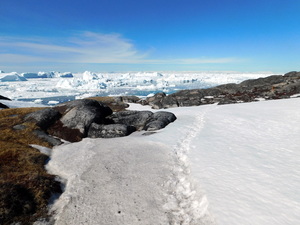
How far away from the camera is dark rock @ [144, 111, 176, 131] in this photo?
24.2m

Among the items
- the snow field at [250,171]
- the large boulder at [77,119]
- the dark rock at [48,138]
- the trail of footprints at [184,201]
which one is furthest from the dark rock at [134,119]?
the trail of footprints at [184,201]

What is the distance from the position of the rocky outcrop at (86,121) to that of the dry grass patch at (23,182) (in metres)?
3.42

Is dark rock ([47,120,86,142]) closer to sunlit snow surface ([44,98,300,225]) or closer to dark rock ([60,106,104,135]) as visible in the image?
dark rock ([60,106,104,135])

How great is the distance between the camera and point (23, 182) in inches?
423

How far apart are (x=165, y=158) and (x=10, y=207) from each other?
10344mm

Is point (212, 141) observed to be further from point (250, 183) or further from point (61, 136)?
point (61, 136)

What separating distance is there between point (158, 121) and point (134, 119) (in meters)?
4.22

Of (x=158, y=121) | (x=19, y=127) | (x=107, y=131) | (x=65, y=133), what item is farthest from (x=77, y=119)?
(x=158, y=121)

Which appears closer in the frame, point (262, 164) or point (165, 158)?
point (262, 164)

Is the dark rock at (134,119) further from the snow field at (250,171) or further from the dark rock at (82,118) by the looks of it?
the snow field at (250,171)

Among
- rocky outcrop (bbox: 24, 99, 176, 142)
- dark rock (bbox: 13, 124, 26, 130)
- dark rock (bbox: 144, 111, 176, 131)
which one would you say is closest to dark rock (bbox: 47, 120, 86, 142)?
rocky outcrop (bbox: 24, 99, 176, 142)

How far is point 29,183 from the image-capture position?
10703mm

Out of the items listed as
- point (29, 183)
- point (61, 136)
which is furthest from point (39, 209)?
point (61, 136)

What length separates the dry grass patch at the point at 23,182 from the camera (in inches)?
343
